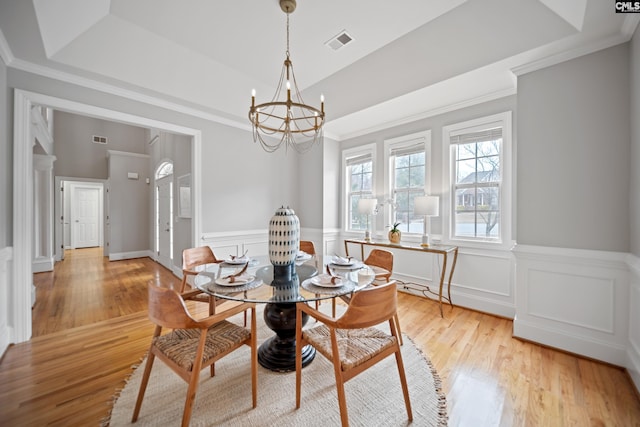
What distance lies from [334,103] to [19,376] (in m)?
4.22

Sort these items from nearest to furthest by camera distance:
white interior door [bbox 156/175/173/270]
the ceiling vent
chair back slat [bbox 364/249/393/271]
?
1. chair back slat [bbox 364/249/393/271]
2. the ceiling vent
3. white interior door [bbox 156/175/173/270]

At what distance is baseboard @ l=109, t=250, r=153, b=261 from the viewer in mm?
6152

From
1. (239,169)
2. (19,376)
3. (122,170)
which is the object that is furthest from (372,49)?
(122,170)

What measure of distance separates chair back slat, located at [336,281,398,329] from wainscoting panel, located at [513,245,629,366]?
6.40 feet

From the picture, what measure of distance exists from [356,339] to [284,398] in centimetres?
64

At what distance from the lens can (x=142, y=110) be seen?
3186 millimetres

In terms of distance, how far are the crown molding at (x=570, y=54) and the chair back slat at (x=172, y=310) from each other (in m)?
3.49

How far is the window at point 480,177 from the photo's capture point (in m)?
2.97

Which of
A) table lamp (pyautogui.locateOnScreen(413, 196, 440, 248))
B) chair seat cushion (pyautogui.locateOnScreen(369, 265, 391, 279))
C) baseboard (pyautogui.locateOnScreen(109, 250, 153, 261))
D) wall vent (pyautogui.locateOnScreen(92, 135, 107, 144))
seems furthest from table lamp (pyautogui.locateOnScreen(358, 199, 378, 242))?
wall vent (pyautogui.locateOnScreen(92, 135, 107, 144))

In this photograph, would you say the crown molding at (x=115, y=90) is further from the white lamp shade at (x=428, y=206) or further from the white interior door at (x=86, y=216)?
the white interior door at (x=86, y=216)

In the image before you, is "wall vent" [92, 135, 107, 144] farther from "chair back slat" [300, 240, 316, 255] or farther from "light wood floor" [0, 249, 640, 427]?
"chair back slat" [300, 240, 316, 255]

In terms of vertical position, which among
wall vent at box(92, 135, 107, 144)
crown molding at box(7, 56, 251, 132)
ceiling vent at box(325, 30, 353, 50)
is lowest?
crown molding at box(7, 56, 251, 132)

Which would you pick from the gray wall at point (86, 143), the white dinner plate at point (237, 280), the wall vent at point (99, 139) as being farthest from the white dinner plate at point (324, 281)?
the wall vent at point (99, 139)

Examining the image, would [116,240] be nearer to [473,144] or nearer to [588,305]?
[473,144]
